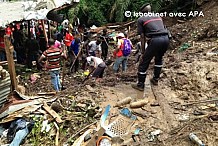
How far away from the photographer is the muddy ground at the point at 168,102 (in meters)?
4.71

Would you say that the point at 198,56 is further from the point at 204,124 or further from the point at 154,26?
the point at 204,124

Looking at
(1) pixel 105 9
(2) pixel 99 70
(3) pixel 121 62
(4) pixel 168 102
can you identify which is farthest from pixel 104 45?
(4) pixel 168 102

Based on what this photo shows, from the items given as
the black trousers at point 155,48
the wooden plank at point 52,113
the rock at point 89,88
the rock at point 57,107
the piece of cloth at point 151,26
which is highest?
the piece of cloth at point 151,26

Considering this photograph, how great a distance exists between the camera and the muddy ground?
4.71 m

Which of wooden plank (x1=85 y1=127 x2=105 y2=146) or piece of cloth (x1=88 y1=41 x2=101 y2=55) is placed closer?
wooden plank (x1=85 y1=127 x2=105 y2=146)

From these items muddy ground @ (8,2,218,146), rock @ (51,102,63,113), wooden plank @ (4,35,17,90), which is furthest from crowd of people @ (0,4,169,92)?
rock @ (51,102,63,113)

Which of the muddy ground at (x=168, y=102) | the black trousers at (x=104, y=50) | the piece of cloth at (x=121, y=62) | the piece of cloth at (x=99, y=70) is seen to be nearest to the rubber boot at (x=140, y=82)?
the muddy ground at (x=168, y=102)

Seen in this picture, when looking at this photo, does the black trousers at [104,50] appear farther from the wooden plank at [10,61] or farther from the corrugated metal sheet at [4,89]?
the corrugated metal sheet at [4,89]

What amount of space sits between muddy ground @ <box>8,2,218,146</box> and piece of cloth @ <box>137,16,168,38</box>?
1126mm

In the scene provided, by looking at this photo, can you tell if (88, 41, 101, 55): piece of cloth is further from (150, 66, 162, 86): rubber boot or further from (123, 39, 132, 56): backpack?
(150, 66, 162, 86): rubber boot

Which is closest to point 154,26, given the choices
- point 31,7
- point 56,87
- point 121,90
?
A: point 121,90

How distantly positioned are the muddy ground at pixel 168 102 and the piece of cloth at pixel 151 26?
113 cm

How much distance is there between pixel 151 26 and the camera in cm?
588

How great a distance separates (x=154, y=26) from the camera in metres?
5.89
